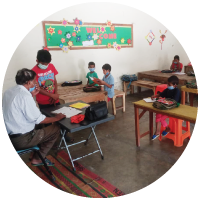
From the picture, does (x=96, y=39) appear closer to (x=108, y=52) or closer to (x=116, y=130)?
(x=108, y=52)

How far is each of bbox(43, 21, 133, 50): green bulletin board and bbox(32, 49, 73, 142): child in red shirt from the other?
2.36 metres

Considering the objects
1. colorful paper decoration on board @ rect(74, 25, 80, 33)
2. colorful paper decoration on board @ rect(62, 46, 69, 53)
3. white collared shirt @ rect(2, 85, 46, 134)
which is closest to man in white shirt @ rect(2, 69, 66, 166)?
white collared shirt @ rect(2, 85, 46, 134)

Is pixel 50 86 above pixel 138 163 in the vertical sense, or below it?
above

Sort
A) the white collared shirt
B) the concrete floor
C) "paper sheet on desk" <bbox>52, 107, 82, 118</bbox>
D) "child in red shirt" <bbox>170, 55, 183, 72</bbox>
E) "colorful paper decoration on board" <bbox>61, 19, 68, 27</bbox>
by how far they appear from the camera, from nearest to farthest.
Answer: the white collared shirt < the concrete floor < "paper sheet on desk" <bbox>52, 107, 82, 118</bbox> < "colorful paper decoration on board" <bbox>61, 19, 68, 27</bbox> < "child in red shirt" <bbox>170, 55, 183, 72</bbox>

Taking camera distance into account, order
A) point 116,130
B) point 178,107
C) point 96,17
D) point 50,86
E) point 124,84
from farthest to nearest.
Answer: point 124,84, point 96,17, point 116,130, point 50,86, point 178,107

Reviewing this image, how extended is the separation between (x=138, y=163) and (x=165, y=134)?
2.96ft

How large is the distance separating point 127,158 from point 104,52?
4.27 metres

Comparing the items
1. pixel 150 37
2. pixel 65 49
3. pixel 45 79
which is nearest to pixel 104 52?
pixel 65 49

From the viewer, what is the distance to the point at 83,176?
112 inches

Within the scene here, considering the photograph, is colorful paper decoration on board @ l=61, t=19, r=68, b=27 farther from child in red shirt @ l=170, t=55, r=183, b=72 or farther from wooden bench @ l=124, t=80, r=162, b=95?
child in red shirt @ l=170, t=55, r=183, b=72

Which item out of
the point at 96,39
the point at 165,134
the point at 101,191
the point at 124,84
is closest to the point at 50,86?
the point at 101,191

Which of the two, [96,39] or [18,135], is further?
[96,39]

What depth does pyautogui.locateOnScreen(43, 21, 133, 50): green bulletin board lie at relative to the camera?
18.3 feet

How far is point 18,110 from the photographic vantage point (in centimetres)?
237
